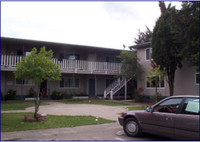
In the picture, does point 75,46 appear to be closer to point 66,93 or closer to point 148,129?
point 66,93

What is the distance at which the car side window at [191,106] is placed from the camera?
610 centimetres

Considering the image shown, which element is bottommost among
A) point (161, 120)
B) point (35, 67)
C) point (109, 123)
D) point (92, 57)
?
point (109, 123)

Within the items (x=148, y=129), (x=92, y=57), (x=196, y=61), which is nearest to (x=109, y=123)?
(x=148, y=129)

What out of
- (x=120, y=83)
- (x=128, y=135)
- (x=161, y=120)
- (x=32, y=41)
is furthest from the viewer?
(x=120, y=83)

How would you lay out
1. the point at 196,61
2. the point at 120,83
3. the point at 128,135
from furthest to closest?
the point at 120,83 < the point at 196,61 < the point at 128,135

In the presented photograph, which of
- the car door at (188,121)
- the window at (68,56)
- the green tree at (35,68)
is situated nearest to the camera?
the car door at (188,121)

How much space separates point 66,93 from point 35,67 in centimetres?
1609

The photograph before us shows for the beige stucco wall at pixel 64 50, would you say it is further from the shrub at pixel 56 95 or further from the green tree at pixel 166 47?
the green tree at pixel 166 47

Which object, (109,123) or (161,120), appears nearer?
(161,120)

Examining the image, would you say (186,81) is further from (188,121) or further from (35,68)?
(188,121)

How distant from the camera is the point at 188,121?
6070 millimetres

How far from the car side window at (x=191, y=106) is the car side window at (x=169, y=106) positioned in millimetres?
244

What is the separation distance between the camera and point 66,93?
85.5 ft

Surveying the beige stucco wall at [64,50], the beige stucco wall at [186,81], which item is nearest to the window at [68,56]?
the beige stucco wall at [64,50]
